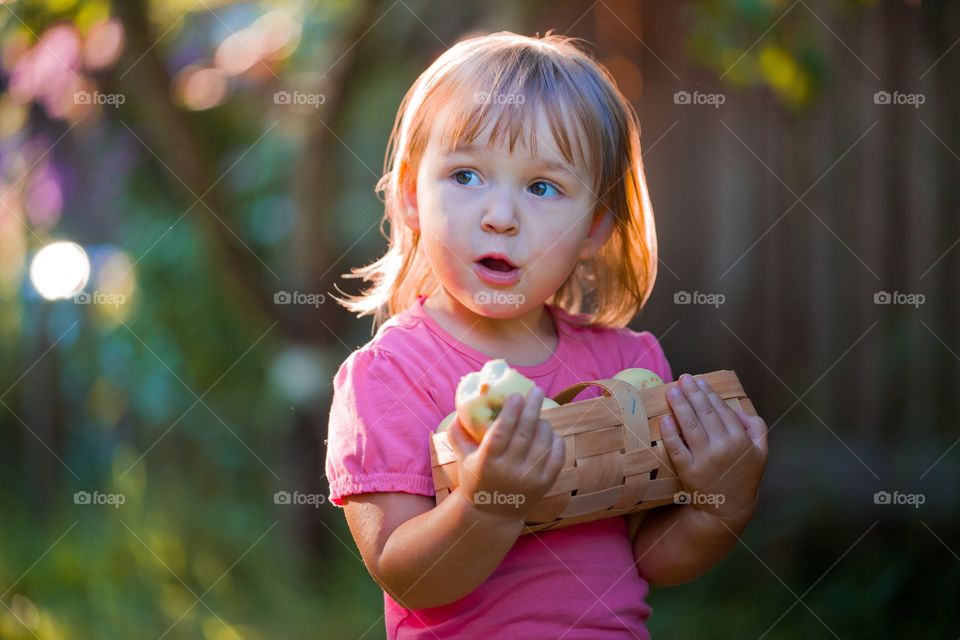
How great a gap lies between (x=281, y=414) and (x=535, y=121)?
2.46 meters

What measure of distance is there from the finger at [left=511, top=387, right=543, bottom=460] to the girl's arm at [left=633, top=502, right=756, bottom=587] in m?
0.52

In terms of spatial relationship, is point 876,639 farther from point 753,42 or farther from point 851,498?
point 753,42

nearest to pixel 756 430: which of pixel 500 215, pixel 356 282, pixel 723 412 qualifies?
pixel 723 412

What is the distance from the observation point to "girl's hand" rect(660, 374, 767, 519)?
165 cm

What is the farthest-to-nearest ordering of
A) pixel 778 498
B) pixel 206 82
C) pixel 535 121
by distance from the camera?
pixel 206 82, pixel 778 498, pixel 535 121

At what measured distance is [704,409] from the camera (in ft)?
5.46

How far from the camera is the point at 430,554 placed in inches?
59.4

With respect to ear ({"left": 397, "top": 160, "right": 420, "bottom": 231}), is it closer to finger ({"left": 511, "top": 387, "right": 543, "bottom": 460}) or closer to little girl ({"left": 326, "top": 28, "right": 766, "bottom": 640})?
little girl ({"left": 326, "top": 28, "right": 766, "bottom": 640})

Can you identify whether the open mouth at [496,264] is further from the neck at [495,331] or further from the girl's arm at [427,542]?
the girl's arm at [427,542]

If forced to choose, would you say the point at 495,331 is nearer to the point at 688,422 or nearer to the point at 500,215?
the point at 500,215

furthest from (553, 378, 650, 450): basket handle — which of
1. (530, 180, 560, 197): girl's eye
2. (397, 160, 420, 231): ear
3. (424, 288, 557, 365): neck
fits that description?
(397, 160, 420, 231): ear

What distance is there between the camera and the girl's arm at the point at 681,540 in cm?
179

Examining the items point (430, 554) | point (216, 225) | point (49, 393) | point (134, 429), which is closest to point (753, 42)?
point (216, 225)

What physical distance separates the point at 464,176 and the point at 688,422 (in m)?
0.53
